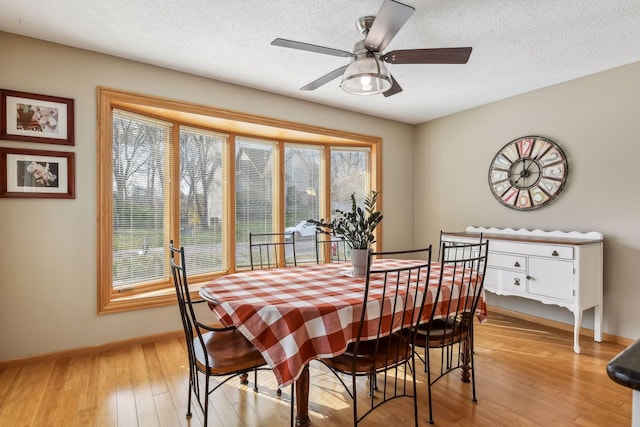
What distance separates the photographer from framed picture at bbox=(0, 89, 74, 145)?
2402 millimetres

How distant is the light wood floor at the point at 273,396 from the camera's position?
1883 millimetres

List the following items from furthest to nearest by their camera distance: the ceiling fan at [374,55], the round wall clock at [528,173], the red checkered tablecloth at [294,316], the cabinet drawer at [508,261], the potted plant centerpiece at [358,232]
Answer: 1. the round wall clock at [528,173]
2. the cabinet drawer at [508,261]
3. the potted plant centerpiece at [358,232]
4. the ceiling fan at [374,55]
5. the red checkered tablecloth at [294,316]

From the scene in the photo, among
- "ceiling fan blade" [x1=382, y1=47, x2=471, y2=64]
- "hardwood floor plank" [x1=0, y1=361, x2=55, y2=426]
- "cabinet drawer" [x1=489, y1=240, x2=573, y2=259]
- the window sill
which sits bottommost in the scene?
"hardwood floor plank" [x1=0, y1=361, x2=55, y2=426]

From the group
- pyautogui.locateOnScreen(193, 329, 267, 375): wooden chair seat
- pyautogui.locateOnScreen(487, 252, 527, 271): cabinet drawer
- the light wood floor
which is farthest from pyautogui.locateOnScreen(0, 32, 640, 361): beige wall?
pyautogui.locateOnScreen(193, 329, 267, 375): wooden chair seat

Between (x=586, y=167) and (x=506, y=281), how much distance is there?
51.0 inches

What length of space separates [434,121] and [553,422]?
3.69 meters

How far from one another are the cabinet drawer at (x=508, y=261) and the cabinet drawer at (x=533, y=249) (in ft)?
0.16

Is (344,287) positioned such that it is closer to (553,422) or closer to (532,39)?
(553,422)

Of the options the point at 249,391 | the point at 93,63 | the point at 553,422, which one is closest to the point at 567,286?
the point at 553,422

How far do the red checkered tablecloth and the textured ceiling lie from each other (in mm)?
1733

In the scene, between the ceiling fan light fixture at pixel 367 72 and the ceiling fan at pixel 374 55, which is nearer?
the ceiling fan at pixel 374 55

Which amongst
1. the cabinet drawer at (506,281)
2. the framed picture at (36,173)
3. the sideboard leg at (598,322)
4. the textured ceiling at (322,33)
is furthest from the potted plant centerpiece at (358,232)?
the sideboard leg at (598,322)

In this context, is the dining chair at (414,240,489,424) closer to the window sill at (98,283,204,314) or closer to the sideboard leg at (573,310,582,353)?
the sideboard leg at (573,310,582,353)

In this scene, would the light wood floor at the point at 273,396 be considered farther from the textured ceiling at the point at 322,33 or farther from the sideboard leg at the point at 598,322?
the textured ceiling at the point at 322,33
